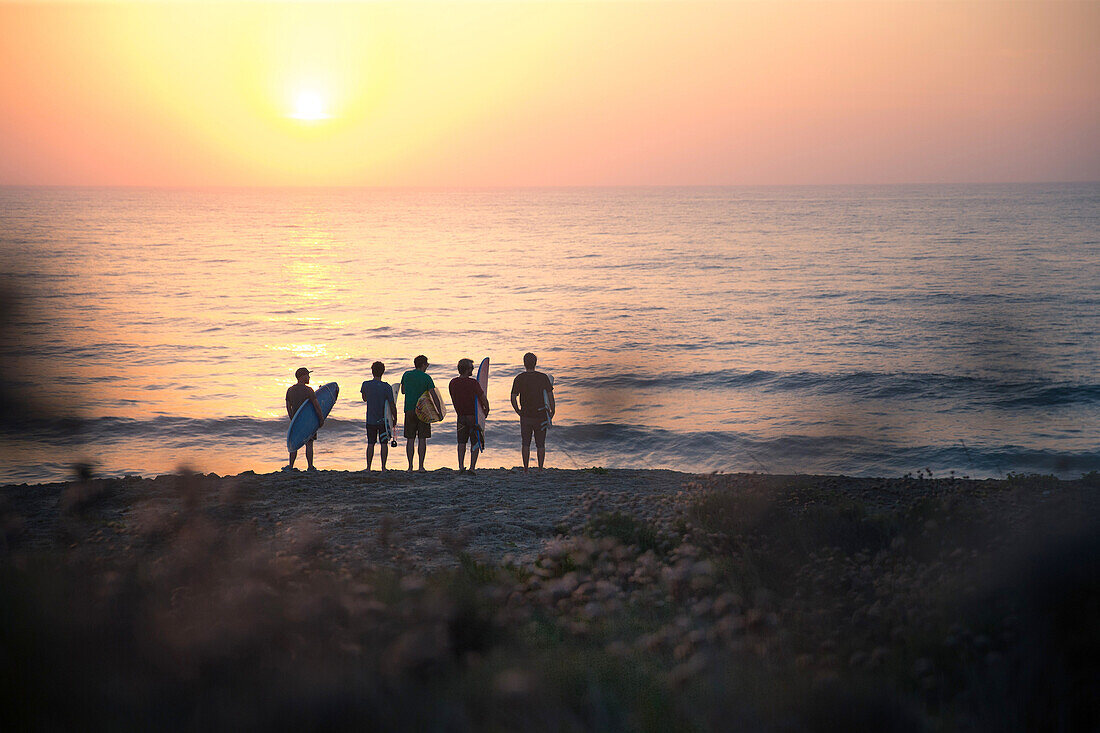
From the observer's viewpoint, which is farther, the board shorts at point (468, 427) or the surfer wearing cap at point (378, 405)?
the surfer wearing cap at point (378, 405)

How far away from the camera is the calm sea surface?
1571 cm

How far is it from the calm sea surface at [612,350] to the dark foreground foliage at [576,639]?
4.28ft

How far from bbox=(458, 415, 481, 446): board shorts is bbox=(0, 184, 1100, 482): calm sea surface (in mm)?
3893

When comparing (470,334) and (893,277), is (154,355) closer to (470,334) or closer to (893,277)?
(470,334)

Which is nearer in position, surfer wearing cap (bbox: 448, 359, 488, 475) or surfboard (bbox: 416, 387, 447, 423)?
surfer wearing cap (bbox: 448, 359, 488, 475)

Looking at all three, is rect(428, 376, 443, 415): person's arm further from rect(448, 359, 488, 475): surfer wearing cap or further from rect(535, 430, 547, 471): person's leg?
rect(535, 430, 547, 471): person's leg

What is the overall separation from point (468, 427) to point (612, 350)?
56.8ft

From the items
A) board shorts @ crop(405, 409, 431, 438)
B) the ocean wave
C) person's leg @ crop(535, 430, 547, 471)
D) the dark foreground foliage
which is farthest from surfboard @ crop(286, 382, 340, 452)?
the ocean wave

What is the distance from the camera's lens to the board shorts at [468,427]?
10.9 metres

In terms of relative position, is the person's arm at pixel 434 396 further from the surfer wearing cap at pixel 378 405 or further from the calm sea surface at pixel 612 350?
the calm sea surface at pixel 612 350

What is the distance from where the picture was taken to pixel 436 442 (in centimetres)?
1675

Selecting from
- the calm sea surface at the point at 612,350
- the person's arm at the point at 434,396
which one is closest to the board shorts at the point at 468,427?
the person's arm at the point at 434,396

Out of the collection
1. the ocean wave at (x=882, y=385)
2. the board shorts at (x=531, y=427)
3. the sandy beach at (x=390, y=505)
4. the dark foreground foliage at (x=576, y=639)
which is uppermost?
the dark foreground foliage at (x=576, y=639)

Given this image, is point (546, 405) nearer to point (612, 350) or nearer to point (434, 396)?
point (434, 396)
